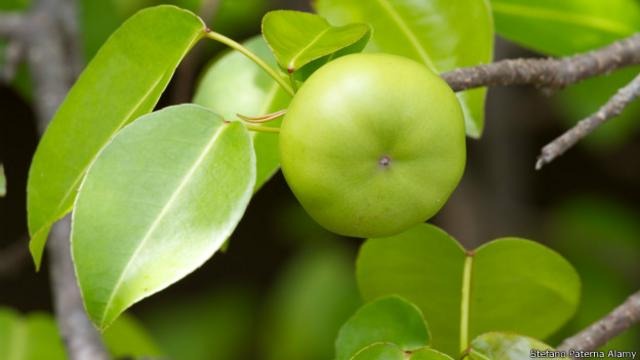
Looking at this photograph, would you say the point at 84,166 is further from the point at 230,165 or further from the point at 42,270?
the point at 42,270

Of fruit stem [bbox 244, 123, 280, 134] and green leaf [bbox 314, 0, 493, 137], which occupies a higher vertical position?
fruit stem [bbox 244, 123, 280, 134]

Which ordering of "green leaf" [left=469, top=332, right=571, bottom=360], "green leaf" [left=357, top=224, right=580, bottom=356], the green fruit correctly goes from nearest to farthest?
the green fruit → "green leaf" [left=469, top=332, right=571, bottom=360] → "green leaf" [left=357, top=224, right=580, bottom=356]

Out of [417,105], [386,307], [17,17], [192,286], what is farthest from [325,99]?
[192,286]

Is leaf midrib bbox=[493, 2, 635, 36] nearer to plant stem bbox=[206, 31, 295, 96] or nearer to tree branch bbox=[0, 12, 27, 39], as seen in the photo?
plant stem bbox=[206, 31, 295, 96]

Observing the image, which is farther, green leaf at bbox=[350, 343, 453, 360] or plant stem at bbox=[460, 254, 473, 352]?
plant stem at bbox=[460, 254, 473, 352]

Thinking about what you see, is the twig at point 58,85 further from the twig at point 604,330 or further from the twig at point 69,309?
the twig at point 604,330

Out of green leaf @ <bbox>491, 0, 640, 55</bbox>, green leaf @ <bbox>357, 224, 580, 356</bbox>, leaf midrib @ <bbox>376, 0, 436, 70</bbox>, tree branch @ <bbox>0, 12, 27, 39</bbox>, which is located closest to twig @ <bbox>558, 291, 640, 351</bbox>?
green leaf @ <bbox>357, 224, 580, 356</bbox>
